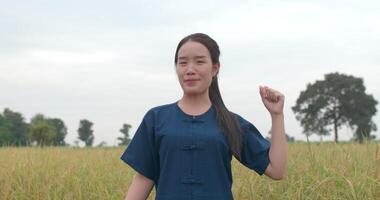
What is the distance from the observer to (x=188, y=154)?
203 centimetres

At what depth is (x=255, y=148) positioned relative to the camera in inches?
84.8

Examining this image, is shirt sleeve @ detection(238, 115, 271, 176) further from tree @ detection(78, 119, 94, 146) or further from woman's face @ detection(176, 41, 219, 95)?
tree @ detection(78, 119, 94, 146)

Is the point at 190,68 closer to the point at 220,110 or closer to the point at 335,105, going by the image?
the point at 220,110

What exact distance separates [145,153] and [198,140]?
27cm

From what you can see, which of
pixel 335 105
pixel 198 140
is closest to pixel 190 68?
pixel 198 140

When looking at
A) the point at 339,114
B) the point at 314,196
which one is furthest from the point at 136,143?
the point at 339,114

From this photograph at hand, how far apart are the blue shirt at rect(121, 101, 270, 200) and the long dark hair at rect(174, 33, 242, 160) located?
3 cm

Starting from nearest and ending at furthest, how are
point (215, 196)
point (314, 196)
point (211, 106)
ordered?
point (215, 196)
point (211, 106)
point (314, 196)

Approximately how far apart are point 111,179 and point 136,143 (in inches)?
119

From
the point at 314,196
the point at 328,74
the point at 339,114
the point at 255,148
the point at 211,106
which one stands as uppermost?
the point at 328,74

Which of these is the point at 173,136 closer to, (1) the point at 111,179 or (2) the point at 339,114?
→ (1) the point at 111,179

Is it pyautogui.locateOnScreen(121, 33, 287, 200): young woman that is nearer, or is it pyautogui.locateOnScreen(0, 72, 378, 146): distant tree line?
pyautogui.locateOnScreen(121, 33, 287, 200): young woman

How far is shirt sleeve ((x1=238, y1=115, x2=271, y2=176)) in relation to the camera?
7.04ft

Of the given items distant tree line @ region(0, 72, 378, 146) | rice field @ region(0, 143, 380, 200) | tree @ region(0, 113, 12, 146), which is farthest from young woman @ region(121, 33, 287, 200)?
tree @ region(0, 113, 12, 146)
